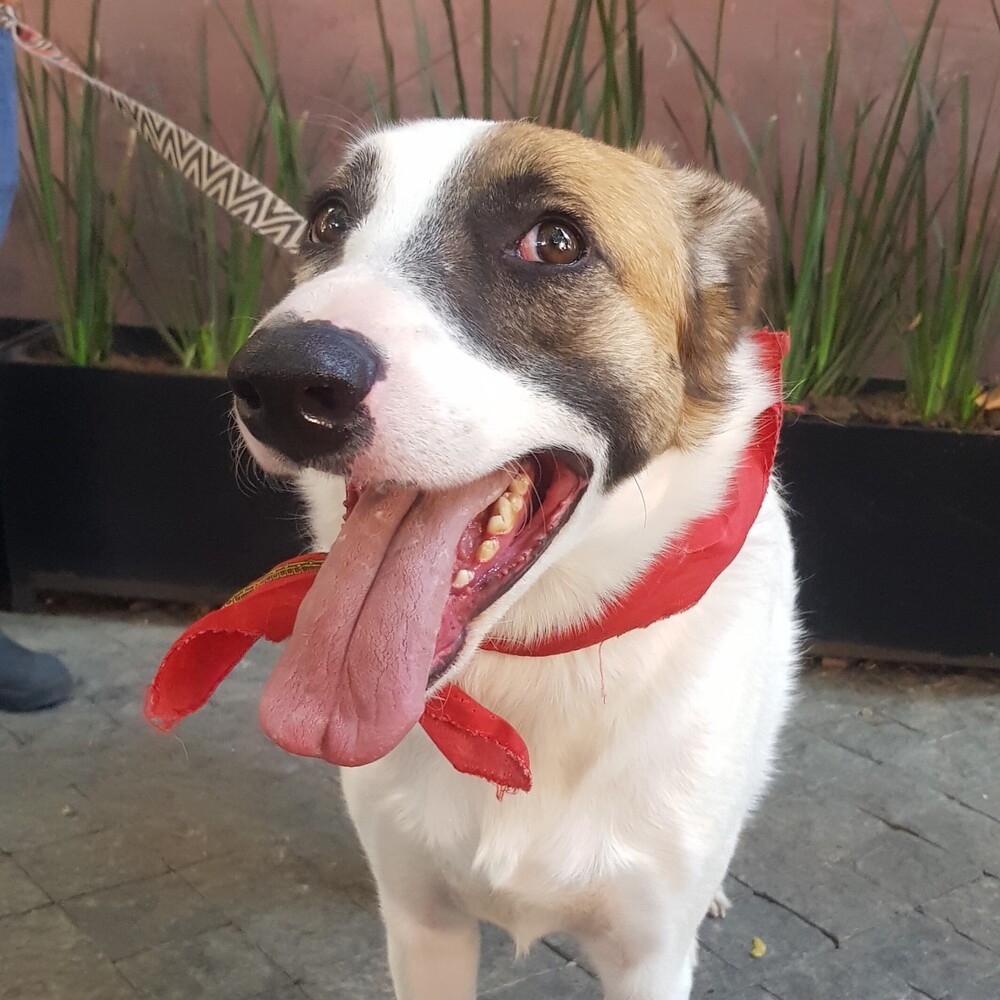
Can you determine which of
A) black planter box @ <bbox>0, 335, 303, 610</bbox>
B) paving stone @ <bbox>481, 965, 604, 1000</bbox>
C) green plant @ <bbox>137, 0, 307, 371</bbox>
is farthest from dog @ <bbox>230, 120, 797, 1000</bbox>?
black planter box @ <bbox>0, 335, 303, 610</bbox>

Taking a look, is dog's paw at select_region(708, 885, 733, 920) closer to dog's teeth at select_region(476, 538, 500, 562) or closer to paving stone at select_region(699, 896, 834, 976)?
paving stone at select_region(699, 896, 834, 976)

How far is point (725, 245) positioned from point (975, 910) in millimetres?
1401

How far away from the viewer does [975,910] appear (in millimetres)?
2012

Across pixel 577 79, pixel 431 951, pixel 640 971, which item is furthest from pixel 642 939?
pixel 577 79

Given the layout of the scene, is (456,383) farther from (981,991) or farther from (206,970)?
(981,991)

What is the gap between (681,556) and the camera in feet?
4.29

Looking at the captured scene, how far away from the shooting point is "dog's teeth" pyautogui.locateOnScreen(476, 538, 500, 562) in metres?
1.14

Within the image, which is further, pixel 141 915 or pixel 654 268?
pixel 141 915

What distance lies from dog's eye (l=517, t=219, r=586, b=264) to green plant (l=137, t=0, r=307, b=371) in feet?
5.78

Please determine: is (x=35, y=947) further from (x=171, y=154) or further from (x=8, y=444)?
(x=8, y=444)

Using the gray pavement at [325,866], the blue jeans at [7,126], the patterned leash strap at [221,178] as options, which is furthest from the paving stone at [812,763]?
the blue jeans at [7,126]

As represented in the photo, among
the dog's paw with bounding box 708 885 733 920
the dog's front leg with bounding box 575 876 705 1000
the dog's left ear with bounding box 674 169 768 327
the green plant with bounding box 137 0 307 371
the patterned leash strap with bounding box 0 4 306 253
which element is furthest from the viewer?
the green plant with bounding box 137 0 307 371

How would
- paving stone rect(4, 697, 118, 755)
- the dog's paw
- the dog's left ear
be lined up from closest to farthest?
1. the dog's left ear
2. the dog's paw
3. paving stone rect(4, 697, 118, 755)

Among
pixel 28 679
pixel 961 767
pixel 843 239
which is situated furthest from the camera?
pixel 843 239
